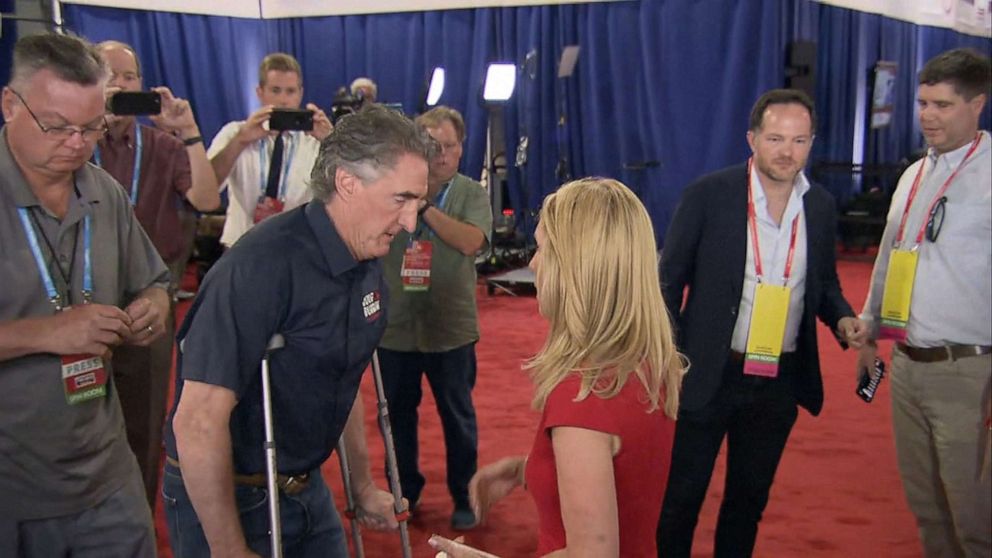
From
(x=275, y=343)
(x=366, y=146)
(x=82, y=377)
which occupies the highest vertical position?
(x=366, y=146)

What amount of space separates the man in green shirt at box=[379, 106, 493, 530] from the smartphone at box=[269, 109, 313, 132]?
1.43ft

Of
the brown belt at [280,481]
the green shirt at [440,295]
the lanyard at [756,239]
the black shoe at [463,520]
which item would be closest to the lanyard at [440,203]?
the green shirt at [440,295]

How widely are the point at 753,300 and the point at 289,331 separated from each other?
5.26ft

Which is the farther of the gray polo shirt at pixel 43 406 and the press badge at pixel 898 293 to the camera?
the press badge at pixel 898 293

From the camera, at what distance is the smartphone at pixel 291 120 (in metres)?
3.53

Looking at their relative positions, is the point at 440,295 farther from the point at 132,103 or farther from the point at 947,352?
the point at 947,352

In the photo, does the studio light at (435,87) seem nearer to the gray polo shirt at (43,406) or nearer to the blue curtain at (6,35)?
the blue curtain at (6,35)

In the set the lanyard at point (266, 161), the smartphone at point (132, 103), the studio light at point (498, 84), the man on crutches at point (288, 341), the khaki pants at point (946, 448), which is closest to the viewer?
the man on crutches at point (288, 341)

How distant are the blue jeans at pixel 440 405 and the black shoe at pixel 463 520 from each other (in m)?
0.02

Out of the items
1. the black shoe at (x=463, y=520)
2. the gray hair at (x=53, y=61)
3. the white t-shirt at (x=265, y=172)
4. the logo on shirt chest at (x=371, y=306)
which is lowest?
the black shoe at (x=463, y=520)

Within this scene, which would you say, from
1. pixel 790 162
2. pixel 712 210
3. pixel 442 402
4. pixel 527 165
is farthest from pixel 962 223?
pixel 527 165

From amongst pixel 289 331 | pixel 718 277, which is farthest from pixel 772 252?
pixel 289 331

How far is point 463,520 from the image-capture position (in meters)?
3.81

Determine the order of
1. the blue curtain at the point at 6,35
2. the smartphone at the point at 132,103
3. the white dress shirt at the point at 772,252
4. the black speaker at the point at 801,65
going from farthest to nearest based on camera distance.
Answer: the black speaker at the point at 801,65
the blue curtain at the point at 6,35
the smartphone at the point at 132,103
the white dress shirt at the point at 772,252
